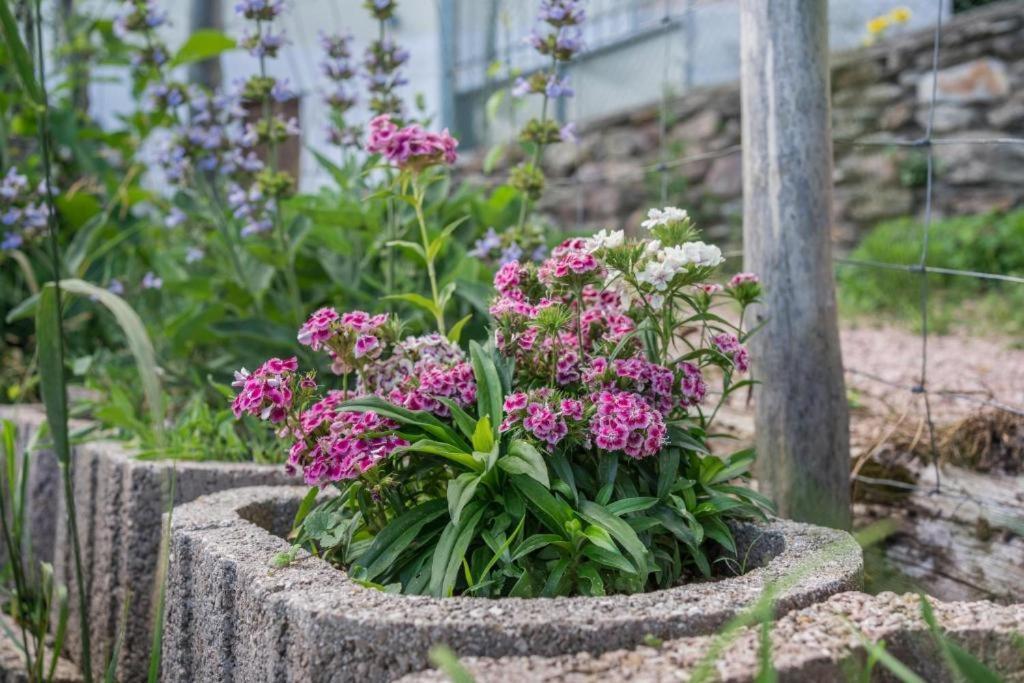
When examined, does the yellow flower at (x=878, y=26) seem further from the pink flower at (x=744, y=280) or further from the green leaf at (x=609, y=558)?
the green leaf at (x=609, y=558)

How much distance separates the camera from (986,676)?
929mm

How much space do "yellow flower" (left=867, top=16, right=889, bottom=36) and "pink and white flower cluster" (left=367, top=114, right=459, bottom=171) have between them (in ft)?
16.1

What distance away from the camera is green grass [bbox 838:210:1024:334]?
14.6 feet

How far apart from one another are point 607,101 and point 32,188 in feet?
14.2

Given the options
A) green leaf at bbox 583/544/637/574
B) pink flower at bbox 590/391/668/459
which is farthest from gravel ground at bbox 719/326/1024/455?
green leaf at bbox 583/544/637/574

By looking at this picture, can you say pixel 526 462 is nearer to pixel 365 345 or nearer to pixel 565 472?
pixel 565 472

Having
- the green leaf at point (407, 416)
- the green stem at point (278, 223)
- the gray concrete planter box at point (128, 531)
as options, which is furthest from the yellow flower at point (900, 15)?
the green leaf at point (407, 416)

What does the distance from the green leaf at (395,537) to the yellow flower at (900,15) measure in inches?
211

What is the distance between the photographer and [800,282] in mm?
2045

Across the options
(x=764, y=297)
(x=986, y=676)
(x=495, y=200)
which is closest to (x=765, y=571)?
(x=986, y=676)

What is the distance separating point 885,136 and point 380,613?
16.0ft

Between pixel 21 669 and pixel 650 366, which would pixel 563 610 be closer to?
pixel 650 366

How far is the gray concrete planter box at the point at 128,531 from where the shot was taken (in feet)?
6.91

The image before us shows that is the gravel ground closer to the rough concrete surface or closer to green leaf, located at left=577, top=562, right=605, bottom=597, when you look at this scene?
green leaf, located at left=577, top=562, right=605, bottom=597
